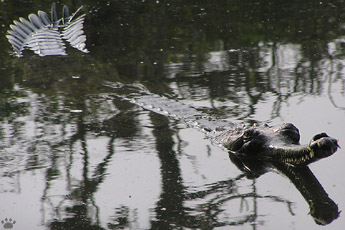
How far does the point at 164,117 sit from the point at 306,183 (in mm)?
1628

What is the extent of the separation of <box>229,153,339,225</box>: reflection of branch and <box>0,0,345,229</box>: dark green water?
4 centimetres

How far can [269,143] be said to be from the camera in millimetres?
3869

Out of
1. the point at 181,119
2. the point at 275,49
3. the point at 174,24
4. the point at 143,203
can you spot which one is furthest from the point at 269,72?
the point at 143,203

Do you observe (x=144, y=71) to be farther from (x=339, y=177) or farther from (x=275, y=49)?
(x=339, y=177)

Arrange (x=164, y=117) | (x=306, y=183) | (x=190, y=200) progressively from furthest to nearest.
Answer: (x=164, y=117)
(x=306, y=183)
(x=190, y=200)

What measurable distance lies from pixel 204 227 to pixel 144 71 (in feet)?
11.1

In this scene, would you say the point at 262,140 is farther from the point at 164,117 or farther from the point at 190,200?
the point at 164,117

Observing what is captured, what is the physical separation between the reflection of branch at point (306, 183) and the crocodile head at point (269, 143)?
51mm

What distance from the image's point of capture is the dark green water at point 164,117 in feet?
10.6

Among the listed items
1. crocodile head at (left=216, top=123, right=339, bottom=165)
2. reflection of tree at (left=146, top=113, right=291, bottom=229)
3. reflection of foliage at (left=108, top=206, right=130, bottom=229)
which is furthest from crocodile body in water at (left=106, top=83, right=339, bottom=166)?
reflection of foliage at (left=108, top=206, right=130, bottom=229)

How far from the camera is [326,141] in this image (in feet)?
10.6

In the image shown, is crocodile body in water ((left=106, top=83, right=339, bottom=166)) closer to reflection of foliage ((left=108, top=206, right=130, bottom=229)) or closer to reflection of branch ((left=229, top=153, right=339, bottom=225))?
reflection of branch ((left=229, top=153, right=339, bottom=225))

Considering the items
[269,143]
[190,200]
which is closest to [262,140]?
[269,143]

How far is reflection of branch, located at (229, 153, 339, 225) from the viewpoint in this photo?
308cm
